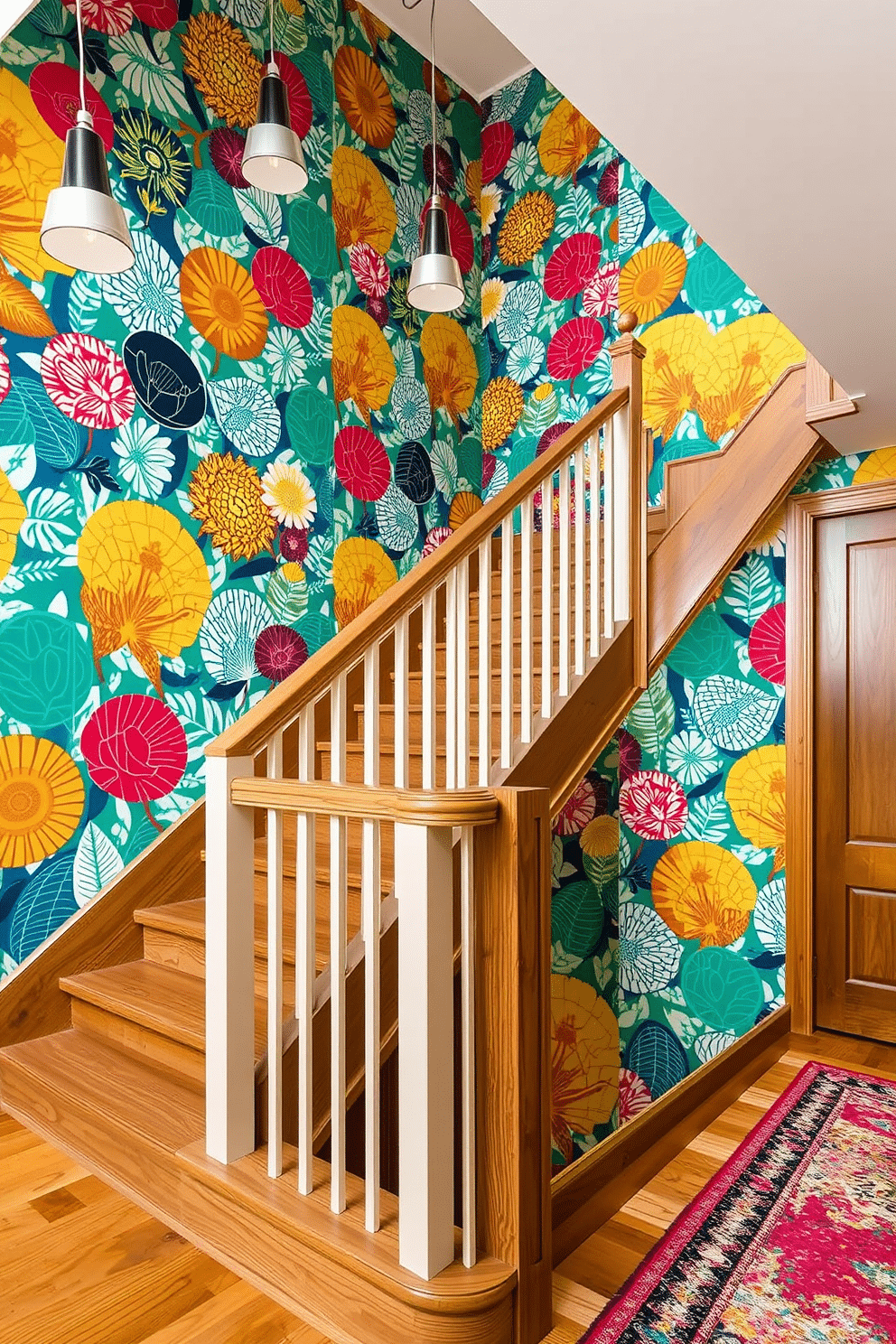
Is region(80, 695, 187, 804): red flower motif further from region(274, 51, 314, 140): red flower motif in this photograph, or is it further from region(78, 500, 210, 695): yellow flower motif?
region(274, 51, 314, 140): red flower motif

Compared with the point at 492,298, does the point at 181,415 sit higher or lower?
lower

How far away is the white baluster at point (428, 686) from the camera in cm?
202

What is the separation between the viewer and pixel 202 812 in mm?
2807

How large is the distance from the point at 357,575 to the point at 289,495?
45 centimetres

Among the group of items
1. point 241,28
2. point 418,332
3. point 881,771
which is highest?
point 241,28

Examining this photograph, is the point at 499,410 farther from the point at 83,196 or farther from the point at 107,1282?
the point at 107,1282

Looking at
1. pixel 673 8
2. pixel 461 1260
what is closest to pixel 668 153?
pixel 673 8

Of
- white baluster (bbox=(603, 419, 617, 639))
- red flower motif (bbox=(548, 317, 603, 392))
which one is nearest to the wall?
red flower motif (bbox=(548, 317, 603, 392))

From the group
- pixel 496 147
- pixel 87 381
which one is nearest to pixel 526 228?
pixel 496 147

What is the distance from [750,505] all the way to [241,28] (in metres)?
2.54

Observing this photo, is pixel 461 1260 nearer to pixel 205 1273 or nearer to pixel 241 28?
pixel 205 1273

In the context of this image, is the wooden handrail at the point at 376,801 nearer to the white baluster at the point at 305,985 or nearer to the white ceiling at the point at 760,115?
the white baluster at the point at 305,985

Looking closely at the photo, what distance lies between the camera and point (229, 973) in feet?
5.76

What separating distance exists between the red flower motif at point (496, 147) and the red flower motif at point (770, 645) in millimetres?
2752
